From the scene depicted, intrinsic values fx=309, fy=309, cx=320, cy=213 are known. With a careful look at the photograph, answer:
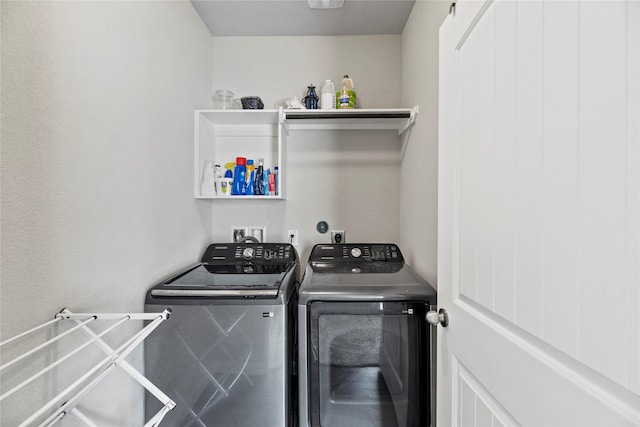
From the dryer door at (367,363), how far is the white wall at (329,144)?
0.93m

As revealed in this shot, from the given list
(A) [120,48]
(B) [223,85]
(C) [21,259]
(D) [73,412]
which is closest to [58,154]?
(C) [21,259]

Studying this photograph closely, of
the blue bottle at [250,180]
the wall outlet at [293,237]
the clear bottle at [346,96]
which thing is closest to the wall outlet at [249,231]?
the wall outlet at [293,237]

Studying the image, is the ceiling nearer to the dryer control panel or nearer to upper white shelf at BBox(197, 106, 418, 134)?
upper white shelf at BBox(197, 106, 418, 134)

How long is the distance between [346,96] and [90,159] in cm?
150

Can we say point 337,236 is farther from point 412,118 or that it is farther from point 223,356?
point 223,356

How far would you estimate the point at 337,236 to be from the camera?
226 centimetres

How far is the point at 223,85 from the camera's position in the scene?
2.30 metres

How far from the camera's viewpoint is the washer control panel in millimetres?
2014

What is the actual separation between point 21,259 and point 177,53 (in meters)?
1.36

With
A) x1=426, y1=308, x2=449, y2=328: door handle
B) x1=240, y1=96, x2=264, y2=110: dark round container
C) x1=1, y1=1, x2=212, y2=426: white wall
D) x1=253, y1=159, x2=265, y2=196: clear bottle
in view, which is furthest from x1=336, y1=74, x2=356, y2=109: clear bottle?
x1=426, y1=308, x2=449, y2=328: door handle

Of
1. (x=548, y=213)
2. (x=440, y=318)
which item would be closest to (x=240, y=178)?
(x=440, y=318)

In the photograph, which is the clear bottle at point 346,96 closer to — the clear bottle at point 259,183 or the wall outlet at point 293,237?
the clear bottle at point 259,183

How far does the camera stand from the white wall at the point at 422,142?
1.51m

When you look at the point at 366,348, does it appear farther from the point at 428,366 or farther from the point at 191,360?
the point at 191,360
